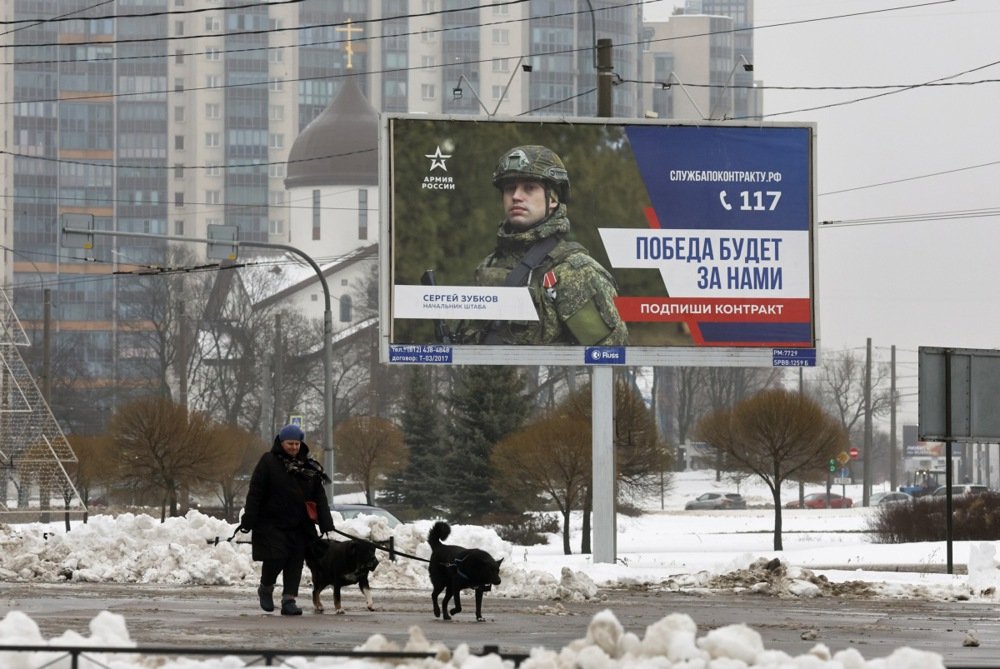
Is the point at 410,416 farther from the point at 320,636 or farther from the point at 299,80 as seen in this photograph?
the point at 299,80

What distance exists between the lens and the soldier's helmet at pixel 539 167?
84.1 ft

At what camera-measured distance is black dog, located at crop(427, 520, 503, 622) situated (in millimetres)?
14266

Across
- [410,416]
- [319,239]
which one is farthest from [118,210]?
[410,416]

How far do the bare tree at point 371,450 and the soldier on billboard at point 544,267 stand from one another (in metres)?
34.7

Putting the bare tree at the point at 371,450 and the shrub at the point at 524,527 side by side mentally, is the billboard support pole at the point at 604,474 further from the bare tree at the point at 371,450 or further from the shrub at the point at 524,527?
the bare tree at the point at 371,450

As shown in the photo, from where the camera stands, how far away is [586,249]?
83.5 ft

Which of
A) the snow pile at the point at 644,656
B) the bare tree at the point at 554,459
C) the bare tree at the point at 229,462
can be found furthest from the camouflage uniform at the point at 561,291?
the snow pile at the point at 644,656

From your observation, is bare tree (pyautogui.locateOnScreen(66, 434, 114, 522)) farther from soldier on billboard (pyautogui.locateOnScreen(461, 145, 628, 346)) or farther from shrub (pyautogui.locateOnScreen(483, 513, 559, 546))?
soldier on billboard (pyautogui.locateOnScreen(461, 145, 628, 346))

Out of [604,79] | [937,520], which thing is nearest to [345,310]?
[937,520]

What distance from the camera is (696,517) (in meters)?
65.8

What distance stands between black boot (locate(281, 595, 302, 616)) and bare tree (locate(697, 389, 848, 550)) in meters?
26.4

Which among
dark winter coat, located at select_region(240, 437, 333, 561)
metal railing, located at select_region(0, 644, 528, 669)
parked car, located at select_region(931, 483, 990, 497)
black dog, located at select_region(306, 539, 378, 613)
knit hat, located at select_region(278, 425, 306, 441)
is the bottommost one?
parked car, located at select_region(931, 483, 990, 497)

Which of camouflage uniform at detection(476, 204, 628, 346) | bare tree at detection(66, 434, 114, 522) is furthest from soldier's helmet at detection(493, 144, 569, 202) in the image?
bare tree at detection(66, 434, 114, 522)

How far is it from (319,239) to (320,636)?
136 m
